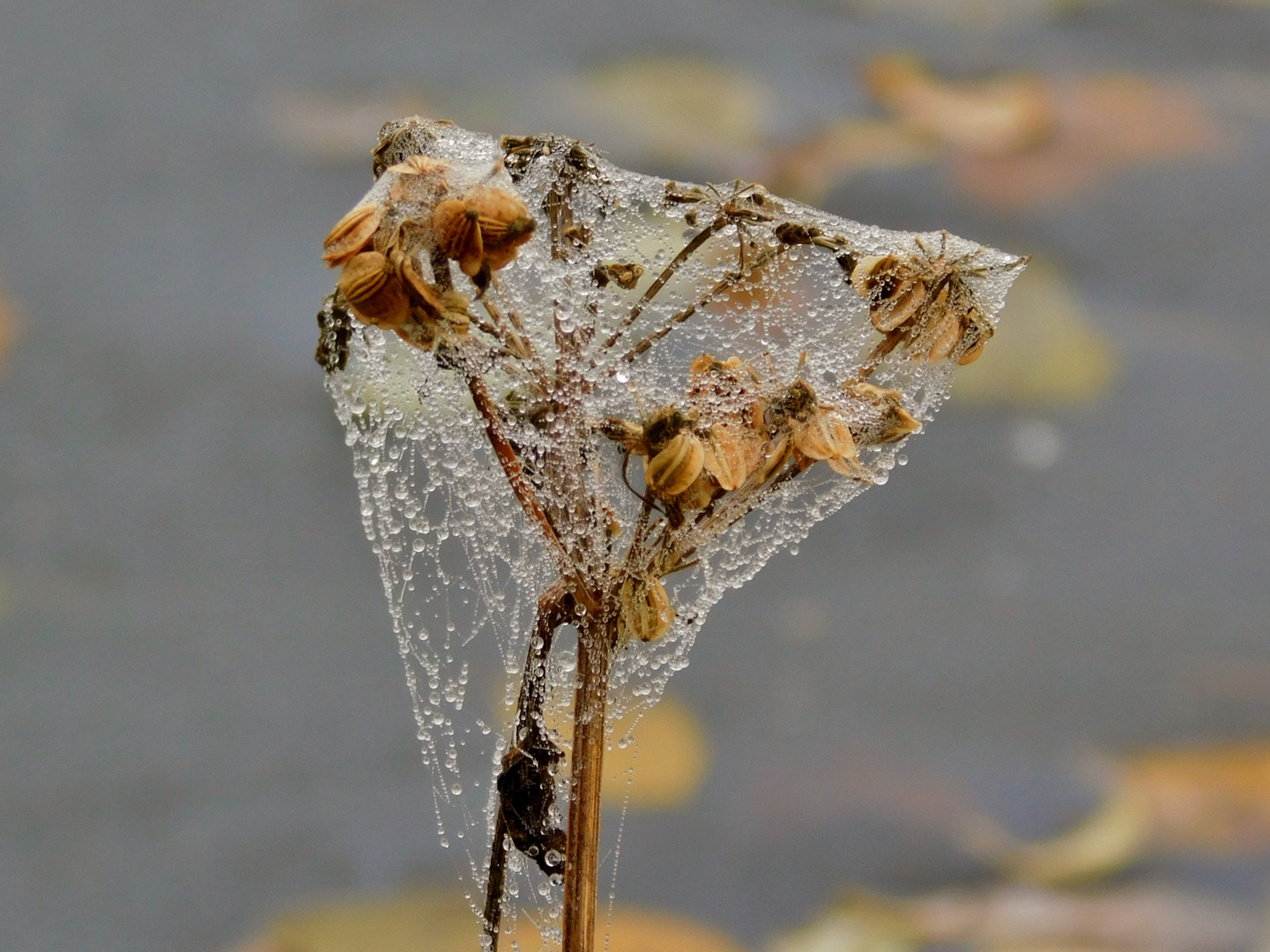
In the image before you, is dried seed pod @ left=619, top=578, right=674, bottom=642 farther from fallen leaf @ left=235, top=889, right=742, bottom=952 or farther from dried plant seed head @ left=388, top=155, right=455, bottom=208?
fallen leaf @ left=235, top=889, right=742, bottom=952

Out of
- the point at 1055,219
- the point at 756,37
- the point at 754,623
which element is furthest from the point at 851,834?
the point at 756,37

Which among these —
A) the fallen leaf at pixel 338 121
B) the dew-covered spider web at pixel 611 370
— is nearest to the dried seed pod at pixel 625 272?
the dew-covered spider web at pixel 611 370

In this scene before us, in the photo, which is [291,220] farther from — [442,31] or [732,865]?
[732,865]

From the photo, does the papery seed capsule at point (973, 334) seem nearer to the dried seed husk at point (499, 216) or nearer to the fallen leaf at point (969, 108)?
the dried seed husk at point (499, 216)

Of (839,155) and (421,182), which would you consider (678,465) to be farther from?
(839,155)

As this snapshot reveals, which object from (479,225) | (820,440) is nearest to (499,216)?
→ (479,225)

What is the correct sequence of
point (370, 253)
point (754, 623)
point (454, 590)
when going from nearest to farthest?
point (370, 253) → point (454, 590) → point (754, 623)
